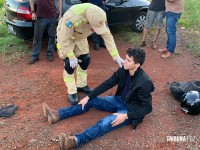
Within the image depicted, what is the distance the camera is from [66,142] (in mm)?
3592

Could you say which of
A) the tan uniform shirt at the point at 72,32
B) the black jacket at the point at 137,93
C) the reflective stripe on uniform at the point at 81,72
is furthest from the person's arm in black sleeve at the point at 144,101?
the reflective stripe on uniform at the point at 81,72

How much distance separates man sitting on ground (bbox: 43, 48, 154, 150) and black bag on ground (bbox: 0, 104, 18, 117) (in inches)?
24.6

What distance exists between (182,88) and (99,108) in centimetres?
150

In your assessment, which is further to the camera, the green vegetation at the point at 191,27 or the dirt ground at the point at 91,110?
the green vegetation at the point at 191,27

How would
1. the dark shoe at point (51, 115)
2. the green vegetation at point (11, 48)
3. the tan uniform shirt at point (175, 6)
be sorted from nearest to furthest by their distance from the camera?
1. the dark shoe at point (51, 115)
2. the tan uniform shirt at point (175, 6)
3. the green vegetation at point (11, 48)

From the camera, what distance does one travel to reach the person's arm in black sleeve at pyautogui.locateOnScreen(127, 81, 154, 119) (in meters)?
3.87

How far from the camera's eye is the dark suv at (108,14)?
5.98 metres

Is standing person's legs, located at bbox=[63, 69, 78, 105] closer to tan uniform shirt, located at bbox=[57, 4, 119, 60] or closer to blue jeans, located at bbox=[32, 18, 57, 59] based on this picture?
tan uniform shirt, located at bbox=[57, 4, 119, 60]

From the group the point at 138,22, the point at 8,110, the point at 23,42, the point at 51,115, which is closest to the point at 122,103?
the point at 51,115

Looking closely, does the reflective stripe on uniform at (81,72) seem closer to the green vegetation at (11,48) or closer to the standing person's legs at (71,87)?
the standing person's legs at (71,87)

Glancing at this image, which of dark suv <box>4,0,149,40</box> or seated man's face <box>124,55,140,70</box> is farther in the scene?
dark suv <box>4,0,149,40</box>

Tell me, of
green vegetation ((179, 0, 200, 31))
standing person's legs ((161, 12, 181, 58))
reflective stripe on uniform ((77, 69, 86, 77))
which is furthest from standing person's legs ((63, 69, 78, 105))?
green vegetation ((179, 0, 200, 31))

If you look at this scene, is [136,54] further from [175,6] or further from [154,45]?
[154,45]

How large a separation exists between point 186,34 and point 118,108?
183 inches
